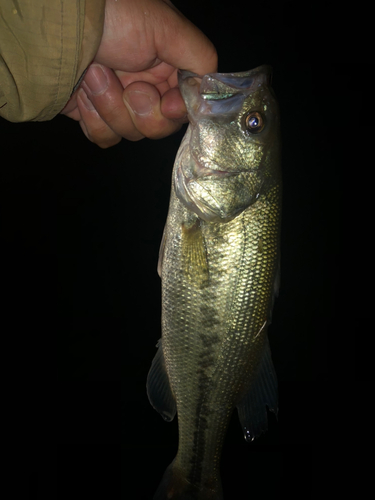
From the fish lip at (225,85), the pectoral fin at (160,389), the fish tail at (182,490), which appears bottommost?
the fish tail at (182,490)

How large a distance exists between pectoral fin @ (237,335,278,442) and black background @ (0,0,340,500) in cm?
295

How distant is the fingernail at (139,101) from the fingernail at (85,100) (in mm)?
290

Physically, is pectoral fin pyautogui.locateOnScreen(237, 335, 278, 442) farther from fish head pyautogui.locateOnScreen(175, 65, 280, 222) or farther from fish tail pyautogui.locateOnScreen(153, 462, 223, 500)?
fish head pyautogui.locateOnScreen(175, 65, 280, 222)

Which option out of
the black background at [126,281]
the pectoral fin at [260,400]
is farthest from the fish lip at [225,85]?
the black background at [126,281]

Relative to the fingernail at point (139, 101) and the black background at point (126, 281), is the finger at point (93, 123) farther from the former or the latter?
the black background at point (126, 281)

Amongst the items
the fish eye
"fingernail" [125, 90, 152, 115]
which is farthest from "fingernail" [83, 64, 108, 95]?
the fish eye

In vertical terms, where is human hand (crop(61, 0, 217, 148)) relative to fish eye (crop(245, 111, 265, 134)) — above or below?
above

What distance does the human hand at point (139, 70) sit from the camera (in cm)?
107

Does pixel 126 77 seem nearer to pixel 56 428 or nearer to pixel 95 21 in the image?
pixel 95 21

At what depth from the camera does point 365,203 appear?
15.0 feet

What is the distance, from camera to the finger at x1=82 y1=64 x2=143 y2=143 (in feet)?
4.45

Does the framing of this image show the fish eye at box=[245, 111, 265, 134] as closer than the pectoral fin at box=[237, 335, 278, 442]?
Yes

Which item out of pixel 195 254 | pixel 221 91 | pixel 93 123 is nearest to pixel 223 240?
pixel 195 254

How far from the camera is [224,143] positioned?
108 cm
